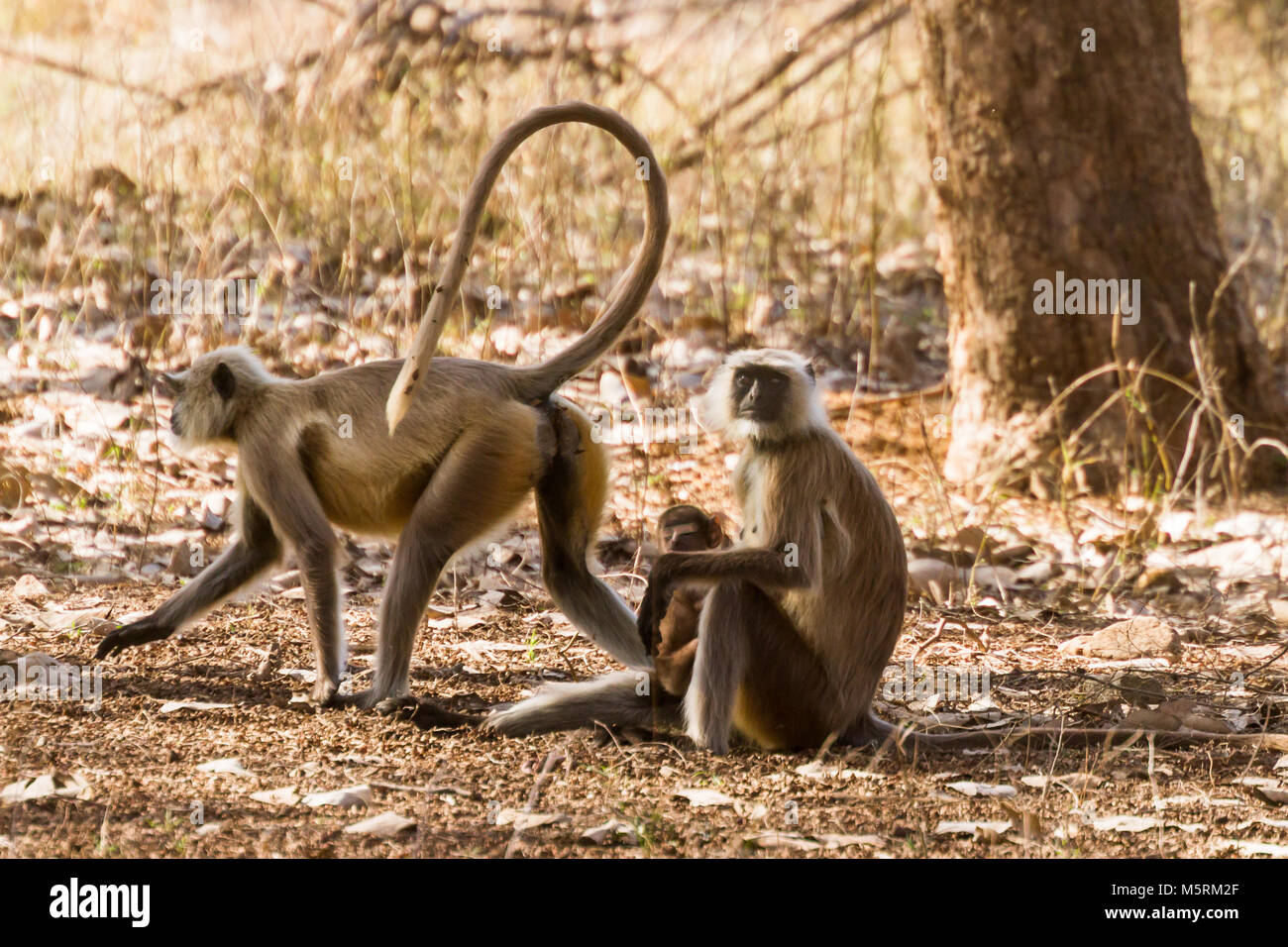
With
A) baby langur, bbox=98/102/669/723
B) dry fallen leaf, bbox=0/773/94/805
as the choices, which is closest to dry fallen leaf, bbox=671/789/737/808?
baby langur, bbox=98/102/669/723

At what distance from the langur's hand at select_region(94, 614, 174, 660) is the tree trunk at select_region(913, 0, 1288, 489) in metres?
4.01

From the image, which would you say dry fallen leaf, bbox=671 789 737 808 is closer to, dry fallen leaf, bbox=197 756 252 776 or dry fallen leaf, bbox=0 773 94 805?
dry fallen leaf, bbox=197 756 252 776

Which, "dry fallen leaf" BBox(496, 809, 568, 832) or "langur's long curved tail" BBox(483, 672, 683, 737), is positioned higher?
"langur's long curved tail" BBox(483, 672, 683, 737)

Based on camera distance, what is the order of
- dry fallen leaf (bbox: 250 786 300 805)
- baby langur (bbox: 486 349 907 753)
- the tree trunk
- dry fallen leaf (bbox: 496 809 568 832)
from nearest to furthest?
dry fallen leaf (bbox: 496 809 568 832)
dry fallen leaf (bbox: 250 786 300 805)
baby langur (bbox: 486 349 907 753)
the tree trunk

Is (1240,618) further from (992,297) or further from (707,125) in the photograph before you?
(707,125)

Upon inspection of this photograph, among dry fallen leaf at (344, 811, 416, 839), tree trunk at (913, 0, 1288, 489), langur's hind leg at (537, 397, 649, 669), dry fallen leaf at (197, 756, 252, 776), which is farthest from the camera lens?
tree trunk at (913, 0, 1288, 489)

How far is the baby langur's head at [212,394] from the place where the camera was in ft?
15.4

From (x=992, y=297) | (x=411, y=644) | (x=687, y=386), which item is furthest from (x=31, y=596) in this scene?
(x=992, y=297)

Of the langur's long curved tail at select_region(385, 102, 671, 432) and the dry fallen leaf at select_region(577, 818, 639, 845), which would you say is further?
the langur's long curved tail at select_region(385, 102, 671, 432)

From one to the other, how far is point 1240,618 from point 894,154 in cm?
604

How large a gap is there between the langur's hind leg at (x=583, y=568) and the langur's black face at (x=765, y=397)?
661 millimetres

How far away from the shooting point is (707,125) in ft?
28.8

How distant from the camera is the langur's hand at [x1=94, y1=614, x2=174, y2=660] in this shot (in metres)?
4.40

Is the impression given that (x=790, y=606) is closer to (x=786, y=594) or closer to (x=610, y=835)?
(x=786, y=594)
